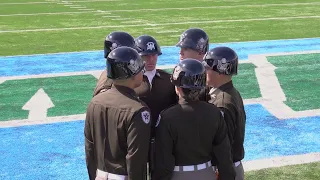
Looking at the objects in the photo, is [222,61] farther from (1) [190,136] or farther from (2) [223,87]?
(1) [190,136]

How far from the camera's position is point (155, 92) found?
439 cm

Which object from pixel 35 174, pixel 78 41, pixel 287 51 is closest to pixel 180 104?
pixel 35 174

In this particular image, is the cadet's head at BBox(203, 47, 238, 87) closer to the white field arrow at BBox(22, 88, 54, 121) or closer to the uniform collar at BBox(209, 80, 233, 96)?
the uniform collar at BBox(209, 80, 233, 96)

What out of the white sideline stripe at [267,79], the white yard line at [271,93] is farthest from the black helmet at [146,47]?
the white sideline stripe at [267,79]

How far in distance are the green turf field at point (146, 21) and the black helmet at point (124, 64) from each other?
932 centimetres

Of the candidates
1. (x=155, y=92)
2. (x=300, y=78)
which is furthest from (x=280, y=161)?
(x=300, y=78)

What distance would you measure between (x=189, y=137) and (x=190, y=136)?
0.01 m

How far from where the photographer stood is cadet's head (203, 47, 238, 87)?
158 inches

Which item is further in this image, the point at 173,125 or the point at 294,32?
the point at 294,32

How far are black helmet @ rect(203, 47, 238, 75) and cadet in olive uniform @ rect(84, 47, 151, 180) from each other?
0.66m

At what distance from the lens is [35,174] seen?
5.84m

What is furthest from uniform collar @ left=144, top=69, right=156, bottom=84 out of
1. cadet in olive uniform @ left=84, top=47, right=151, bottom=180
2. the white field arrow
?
the white field arrow

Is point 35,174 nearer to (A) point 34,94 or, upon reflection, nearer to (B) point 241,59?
(A) point 34,94

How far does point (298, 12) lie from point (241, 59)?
28.2 ft
